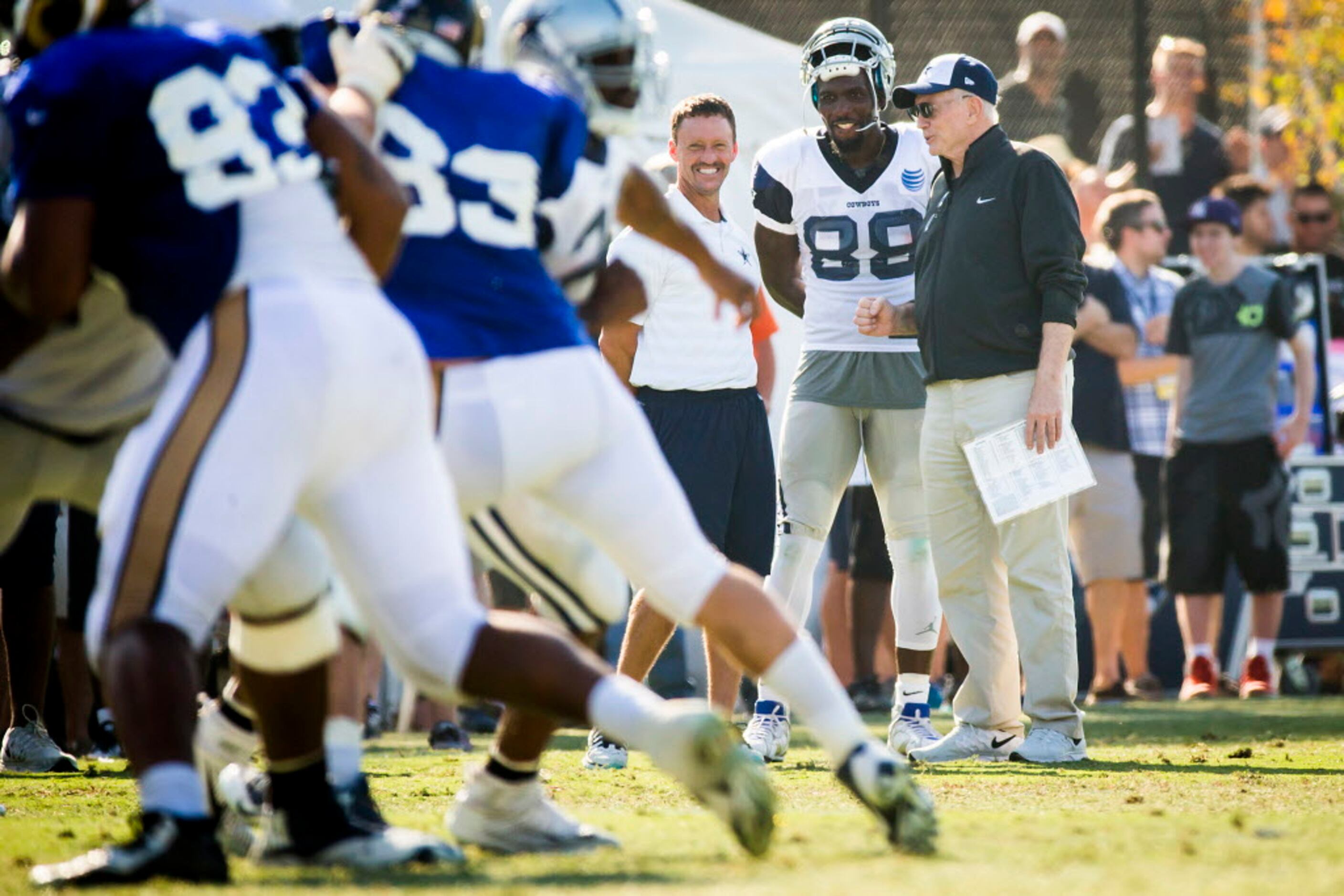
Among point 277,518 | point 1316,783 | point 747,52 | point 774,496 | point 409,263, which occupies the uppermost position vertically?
point 747,52

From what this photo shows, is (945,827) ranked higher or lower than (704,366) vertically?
lower

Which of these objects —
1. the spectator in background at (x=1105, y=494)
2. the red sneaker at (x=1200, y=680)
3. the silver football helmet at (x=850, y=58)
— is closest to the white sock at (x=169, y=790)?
the silver football helmet at (x=850, y=58)

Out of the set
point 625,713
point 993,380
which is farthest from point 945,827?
point 993,380

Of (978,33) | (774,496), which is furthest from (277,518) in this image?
(978,33)

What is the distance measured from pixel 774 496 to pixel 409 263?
3350mm

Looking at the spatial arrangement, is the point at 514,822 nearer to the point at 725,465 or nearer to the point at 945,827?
the point at 945,827

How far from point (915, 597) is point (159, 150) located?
13.7 feet

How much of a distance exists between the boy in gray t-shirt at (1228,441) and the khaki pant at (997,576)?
3.62m

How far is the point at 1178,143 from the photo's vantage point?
13.3m

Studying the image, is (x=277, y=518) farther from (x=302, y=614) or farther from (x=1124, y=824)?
(x=1124, y=824)

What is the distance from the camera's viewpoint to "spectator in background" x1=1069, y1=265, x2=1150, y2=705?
10.1m

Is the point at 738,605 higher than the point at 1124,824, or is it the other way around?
the point at 738,605

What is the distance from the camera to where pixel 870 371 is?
7.12m

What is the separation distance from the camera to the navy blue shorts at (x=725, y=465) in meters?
7.08
